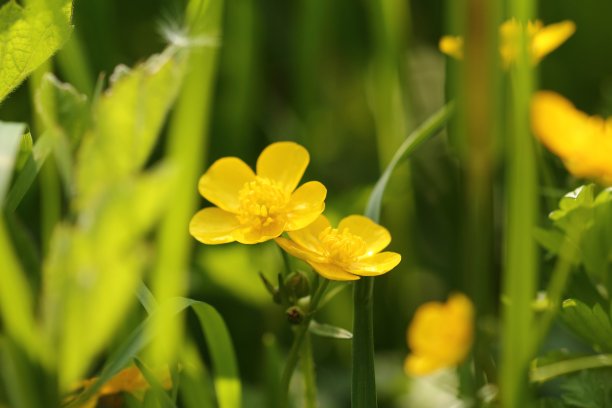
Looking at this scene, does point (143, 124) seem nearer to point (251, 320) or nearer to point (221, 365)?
point (221, 365)

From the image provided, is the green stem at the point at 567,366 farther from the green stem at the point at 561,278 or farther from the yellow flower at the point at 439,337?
the yellow flower at the point at 439,337

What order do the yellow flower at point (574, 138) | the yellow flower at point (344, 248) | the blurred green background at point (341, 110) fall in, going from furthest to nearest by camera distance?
the blurred green background at point (341, 110), the yellow flower at point (574, 138), the yellow flower at point (344, 248)

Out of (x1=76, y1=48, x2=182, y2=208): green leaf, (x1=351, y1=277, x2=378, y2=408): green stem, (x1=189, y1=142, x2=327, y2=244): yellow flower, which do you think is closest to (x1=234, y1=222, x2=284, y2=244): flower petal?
(x1=189, y1=142, x2=327, y2=244): yellow flower

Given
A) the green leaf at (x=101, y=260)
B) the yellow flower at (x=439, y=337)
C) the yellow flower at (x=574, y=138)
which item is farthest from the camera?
the yellow flower at (x=439, y=337)

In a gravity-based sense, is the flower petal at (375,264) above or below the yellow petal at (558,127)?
above

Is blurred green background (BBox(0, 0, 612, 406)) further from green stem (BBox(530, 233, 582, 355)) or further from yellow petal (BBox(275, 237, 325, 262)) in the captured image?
yellow petal (BBox(275, 237, 325, 262))

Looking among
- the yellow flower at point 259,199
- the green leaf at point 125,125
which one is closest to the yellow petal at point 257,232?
the yellow flower at point 259,199

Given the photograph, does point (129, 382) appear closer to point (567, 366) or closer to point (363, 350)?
point (363, 350)
